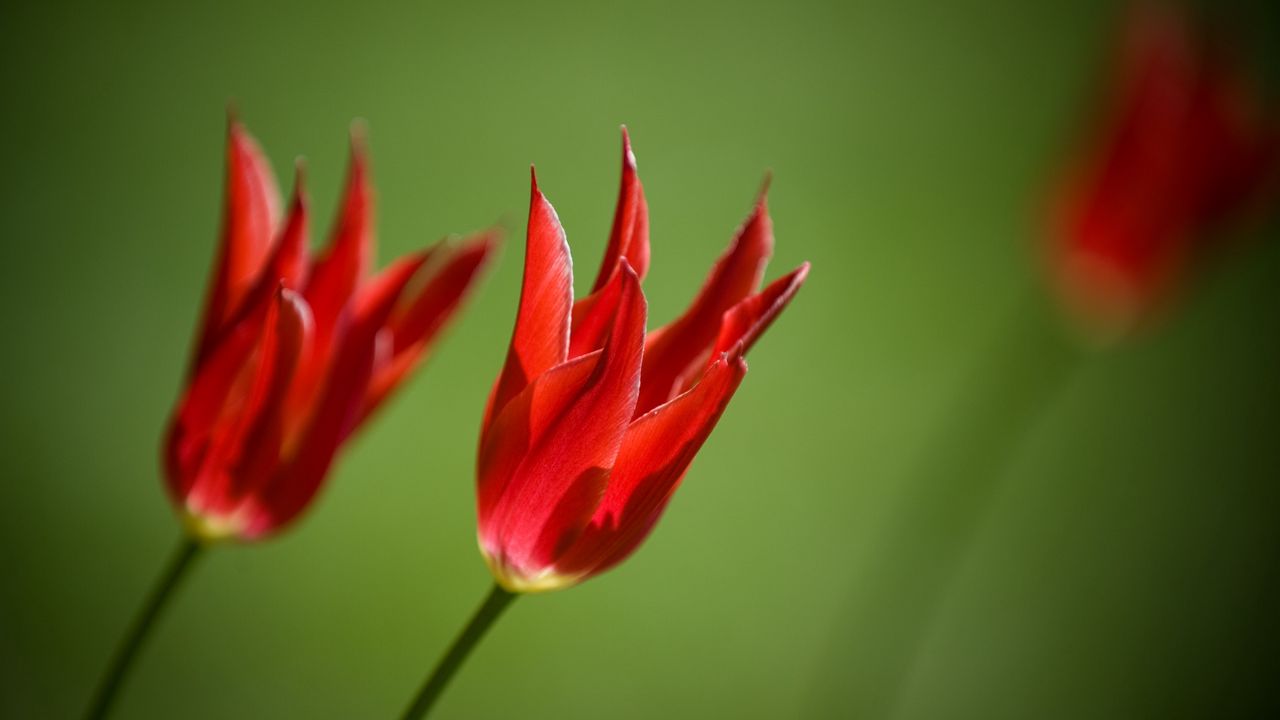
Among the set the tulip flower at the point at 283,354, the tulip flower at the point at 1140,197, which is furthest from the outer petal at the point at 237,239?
the tulip flower at the point at 1140,197

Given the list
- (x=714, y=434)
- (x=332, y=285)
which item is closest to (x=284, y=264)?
(x=332, y=285)

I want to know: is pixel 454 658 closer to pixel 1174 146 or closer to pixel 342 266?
pixel 342 266

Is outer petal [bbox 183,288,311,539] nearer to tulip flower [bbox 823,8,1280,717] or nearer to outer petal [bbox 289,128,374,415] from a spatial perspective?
outer petal [bbox 289,128,374,415]

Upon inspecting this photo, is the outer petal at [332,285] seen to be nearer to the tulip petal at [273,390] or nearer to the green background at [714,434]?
the tulip petal at [273,390]

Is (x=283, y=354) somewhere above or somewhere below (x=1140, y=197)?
below

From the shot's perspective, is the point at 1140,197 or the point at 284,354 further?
the point at 1140,197

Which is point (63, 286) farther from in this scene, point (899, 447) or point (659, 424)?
point (659, 424)
